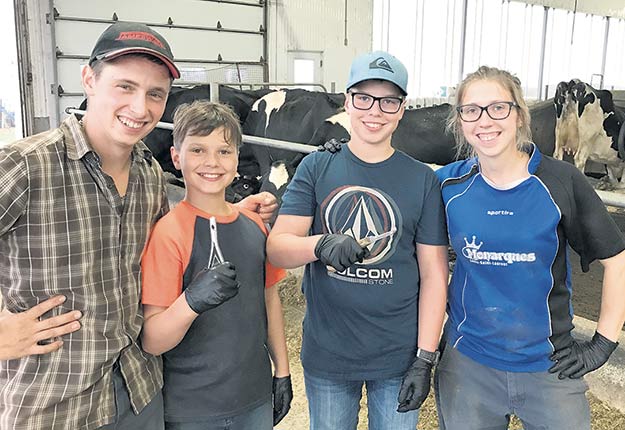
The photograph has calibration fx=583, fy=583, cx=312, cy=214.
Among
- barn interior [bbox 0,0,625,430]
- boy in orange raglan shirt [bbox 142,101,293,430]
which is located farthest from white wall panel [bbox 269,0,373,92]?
A: boy in orange raglan shirt [bbox 142,101,293,430]

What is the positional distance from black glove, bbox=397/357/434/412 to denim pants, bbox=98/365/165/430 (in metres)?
0.67

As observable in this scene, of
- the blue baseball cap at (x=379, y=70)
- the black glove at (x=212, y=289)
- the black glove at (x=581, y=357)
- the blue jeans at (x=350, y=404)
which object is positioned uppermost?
the blue baseball cap at (x=379, y=70)

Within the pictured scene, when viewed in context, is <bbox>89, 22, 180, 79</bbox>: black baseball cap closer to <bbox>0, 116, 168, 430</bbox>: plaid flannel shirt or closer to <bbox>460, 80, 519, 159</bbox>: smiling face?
<bbox>0, 116, 168, 430</bbox>: plaid flannel shirt

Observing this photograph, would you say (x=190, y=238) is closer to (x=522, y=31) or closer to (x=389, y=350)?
(x=389, y=350)

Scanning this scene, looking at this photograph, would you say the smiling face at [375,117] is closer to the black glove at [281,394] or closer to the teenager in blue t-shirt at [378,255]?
the teenager in blue t-shirt at [378,255]

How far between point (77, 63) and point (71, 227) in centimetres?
925

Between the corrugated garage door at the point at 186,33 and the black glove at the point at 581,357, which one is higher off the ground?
the corrugated garage door at the point at 186,33

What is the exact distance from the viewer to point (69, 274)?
1.33m

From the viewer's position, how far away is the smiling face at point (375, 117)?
1660 mm

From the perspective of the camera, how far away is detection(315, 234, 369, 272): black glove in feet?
4.88

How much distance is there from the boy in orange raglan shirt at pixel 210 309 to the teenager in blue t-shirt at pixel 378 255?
6.0 inches

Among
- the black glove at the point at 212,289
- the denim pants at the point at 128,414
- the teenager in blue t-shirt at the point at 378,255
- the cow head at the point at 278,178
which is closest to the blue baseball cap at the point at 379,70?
the teenager in blue t-shirt at the point at 378,255

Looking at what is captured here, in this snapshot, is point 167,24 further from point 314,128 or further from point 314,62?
point 314,128

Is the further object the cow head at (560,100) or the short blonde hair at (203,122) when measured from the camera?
the cow head at (560,100)
